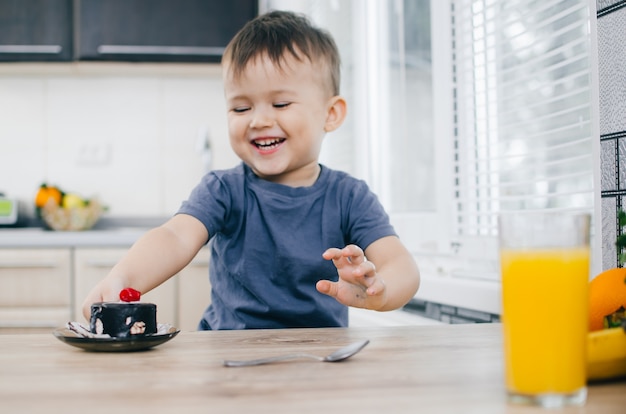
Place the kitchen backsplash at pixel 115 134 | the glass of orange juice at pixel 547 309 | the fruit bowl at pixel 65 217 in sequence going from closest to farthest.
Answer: the glass of orange juice at pixel 547 309 < the fruit bowl at pixel 65 217 < the kitchen backsplash at pixel 115 134

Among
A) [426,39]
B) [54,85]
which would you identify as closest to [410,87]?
[426,39]

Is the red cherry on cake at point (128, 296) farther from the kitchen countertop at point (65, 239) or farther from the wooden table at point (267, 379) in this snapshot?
the kitchen countertop at point (65, 239)

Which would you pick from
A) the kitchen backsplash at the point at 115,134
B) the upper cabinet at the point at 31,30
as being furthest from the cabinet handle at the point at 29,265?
the upper cabinet at the point at 31,30

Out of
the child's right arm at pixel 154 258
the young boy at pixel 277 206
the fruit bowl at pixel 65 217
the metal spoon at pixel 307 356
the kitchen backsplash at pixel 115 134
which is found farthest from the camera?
the kitchen backsplash at pixel 115 134

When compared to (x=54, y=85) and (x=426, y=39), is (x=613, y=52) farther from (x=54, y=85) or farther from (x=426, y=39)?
(x=54, y=85)

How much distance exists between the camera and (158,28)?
128 inches

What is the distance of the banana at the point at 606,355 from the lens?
0.62m

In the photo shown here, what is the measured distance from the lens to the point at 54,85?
11.5 feet

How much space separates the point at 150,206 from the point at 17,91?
818 mm

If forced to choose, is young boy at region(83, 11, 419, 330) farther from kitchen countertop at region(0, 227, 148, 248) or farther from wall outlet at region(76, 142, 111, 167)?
wall outlet at region(76, 142, 111, 167)

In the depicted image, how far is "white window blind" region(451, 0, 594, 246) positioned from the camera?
153 centimetres

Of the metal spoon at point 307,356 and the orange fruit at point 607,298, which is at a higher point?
the orange fruit at point 607,298

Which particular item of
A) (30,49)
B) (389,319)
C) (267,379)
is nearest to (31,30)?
(30,49)

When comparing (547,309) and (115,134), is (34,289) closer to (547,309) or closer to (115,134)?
(115,134)
